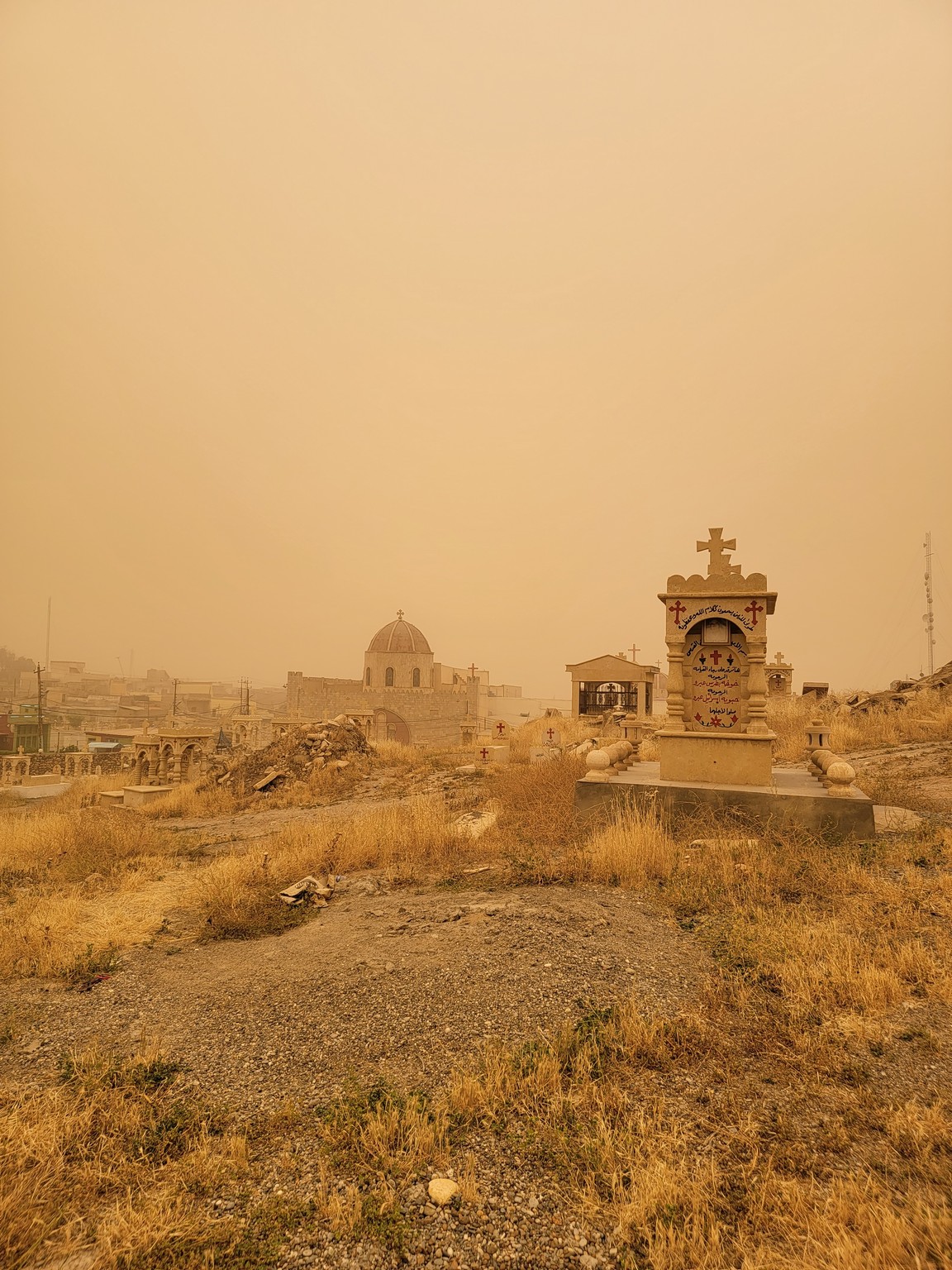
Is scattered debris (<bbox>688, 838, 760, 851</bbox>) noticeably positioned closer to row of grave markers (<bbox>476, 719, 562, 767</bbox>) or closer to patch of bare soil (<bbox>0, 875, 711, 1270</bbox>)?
patch of bare soil (<bbox>0, 875, 711, 1270</bbox>)

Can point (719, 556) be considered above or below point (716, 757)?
above

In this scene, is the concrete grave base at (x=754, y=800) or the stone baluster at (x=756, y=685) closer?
the concrete grave base at (x=754, y=800)

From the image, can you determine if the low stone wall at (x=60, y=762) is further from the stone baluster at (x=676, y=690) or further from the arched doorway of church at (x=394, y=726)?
the stone baluster at (x=676, y=690)

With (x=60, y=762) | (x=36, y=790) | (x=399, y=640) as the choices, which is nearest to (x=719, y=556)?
(x=36, y=790)

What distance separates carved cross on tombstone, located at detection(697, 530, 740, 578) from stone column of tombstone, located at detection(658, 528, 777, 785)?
13 millimetres

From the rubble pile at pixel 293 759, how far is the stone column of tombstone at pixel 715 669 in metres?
10.7

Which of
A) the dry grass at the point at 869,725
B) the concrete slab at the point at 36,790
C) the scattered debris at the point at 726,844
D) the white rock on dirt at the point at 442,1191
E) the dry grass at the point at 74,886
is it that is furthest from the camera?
the concrete slab at the point at 36,790

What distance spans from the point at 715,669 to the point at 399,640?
38.0 metres

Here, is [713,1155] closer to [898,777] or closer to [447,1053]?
[447,1053]

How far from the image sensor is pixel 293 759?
17531 mm

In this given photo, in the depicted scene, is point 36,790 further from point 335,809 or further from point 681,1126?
point 681,1126

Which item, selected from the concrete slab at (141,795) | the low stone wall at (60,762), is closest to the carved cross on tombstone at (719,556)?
the concrete slab at (141,795)

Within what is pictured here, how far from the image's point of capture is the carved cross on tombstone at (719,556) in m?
9.77

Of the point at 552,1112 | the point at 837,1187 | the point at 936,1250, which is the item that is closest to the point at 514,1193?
the point at 552,1112
